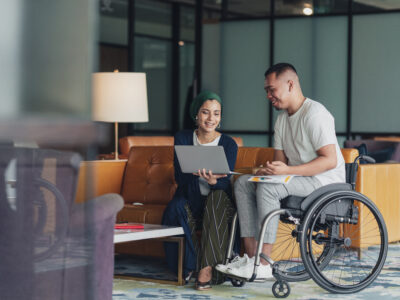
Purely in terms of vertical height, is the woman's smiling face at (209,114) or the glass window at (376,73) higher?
the glass window at (376,73)

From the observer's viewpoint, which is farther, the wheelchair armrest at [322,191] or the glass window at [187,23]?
the glass window at [187,23]

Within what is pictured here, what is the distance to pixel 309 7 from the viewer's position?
8836 millimetres

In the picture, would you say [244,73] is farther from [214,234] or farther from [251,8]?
[214,234]

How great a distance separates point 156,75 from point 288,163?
8.48m

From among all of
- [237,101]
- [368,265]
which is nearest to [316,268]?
[368,265]

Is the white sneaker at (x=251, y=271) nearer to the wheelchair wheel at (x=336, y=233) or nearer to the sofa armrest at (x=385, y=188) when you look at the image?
the wheelchair wheel at (x=336, y=233)

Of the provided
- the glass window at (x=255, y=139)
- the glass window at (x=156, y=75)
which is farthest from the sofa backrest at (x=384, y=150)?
the glass window at (x=156, y=75)

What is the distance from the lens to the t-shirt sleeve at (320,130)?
11.2 feet

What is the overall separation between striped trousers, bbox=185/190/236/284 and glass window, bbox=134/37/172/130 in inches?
314

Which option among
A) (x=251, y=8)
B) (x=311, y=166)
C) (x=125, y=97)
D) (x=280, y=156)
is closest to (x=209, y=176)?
(x=280, y=156)

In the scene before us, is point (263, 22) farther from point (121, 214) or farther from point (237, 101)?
point (121, 214)

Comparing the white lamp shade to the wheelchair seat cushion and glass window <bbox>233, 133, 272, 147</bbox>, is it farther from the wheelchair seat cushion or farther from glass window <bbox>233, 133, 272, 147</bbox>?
glass window <bbox>233, 133, 272, 147</bbox>

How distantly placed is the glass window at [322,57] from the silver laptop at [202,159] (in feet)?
17.4

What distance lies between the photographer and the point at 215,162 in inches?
141
